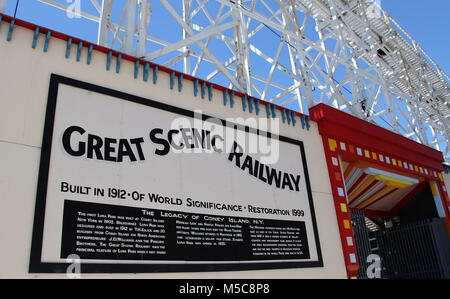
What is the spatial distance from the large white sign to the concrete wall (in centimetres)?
12

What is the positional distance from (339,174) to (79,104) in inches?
231

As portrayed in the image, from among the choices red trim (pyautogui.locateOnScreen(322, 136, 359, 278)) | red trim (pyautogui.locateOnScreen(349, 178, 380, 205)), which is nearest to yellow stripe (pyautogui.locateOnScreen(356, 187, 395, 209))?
red trim (pyautogui.locateOnScreen(349, 178, 380, 205))

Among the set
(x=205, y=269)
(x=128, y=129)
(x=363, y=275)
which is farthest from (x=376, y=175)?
(x=128, y=129)

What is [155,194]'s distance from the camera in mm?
5371

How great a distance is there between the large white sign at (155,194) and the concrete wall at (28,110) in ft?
0.40

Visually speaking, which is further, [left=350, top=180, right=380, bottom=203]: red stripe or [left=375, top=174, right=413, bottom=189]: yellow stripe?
[left=350, top=180, right=380, bottom=203]: red stripe

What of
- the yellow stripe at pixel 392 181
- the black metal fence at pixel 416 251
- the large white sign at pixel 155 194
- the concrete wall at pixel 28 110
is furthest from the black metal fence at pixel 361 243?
the large white sign at pixel 155 194

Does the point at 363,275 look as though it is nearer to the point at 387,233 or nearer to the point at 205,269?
the point at 387,233

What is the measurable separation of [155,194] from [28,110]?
2.03 metres

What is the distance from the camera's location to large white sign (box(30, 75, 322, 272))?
4.59m

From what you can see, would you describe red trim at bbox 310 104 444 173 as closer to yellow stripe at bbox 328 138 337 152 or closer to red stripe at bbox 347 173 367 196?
yellow stripe at bbox 328 138 337 152

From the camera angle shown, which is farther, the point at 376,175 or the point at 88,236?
the point at 376,175

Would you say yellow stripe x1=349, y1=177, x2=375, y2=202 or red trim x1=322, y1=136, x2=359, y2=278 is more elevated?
yellow stripe x1=349, y1=177, x2=375, y2=202
